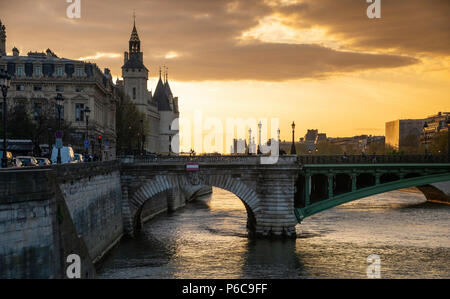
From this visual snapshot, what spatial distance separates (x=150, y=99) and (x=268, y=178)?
115667 millimetres

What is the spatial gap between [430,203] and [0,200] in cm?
7178

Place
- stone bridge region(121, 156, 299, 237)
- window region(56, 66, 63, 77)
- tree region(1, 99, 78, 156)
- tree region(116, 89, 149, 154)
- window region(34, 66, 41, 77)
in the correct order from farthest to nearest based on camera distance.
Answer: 1. tree region(116, 89, 149, 154)
2. window region(56, 66, 63, 77)
3. window region(34, 66, 41, 77)
4. tree region(1, 99, 78, 156)
5. stone bridge region(121, 156, 299, 237)

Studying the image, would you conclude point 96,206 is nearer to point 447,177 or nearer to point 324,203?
point 324,203

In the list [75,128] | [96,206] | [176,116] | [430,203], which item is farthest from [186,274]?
[176,116]

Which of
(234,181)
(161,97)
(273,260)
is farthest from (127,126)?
(161,97)

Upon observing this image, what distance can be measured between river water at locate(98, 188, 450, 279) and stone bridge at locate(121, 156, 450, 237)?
2183 mm

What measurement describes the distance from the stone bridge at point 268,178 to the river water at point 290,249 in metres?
2.18

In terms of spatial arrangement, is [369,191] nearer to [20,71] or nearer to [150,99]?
[20,71]

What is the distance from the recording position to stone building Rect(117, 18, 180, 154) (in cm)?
13712

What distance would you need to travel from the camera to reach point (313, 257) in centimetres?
4103

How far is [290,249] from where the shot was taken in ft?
143

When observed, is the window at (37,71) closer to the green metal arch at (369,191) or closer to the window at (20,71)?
the window at (20,71)

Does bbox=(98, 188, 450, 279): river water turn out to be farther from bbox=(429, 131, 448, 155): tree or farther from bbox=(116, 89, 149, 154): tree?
bbox=(429, 131, 448, 155): tree

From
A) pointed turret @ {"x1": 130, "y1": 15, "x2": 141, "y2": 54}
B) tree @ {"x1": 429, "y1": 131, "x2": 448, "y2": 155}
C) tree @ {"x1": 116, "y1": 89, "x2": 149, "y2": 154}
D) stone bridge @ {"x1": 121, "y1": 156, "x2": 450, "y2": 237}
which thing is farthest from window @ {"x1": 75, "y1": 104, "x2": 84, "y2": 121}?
tree @ {"x1": 429, "y1": 131, "x2": 448, "y2": 155}
